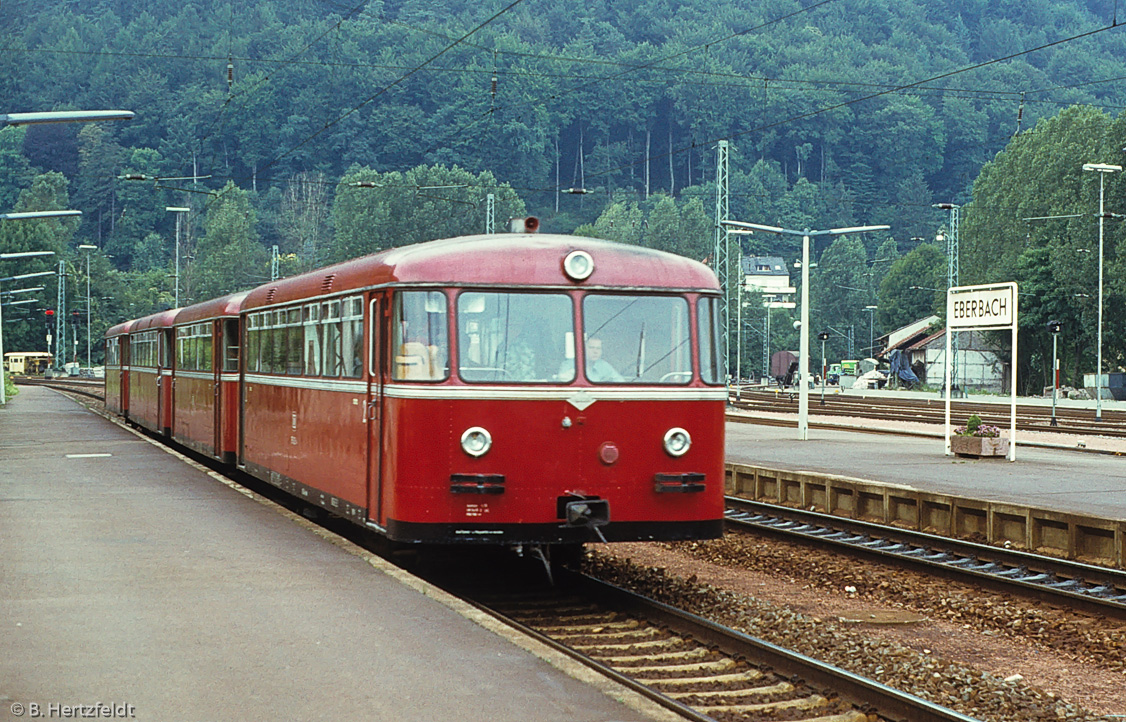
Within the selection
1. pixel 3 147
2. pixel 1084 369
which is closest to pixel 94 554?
pixel 1084 369

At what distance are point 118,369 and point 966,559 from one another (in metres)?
30.2

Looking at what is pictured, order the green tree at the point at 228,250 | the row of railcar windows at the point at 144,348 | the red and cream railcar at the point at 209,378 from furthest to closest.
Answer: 1. the green tree at the point at 228,250
2. the row of railcar windows at the point at 144,348
3. the red and cream railcar at the point at 209,378

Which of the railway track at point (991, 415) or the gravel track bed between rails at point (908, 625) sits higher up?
the railway track at point (991, 415)

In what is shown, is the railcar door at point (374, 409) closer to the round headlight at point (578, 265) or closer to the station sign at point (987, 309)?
the round headlight at point (578, 265)

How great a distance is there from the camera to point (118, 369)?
132ft

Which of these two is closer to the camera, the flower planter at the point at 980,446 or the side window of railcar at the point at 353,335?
the side window of railcar at the point at 353,335

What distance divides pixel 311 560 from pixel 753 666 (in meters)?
4.39

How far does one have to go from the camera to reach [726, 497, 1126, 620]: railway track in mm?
12414

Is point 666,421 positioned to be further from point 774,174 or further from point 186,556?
point 774,174

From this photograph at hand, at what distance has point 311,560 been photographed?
12250 millimetres

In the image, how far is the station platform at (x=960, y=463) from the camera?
19281 mm

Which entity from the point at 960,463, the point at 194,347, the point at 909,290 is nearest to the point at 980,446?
the point at 960,463

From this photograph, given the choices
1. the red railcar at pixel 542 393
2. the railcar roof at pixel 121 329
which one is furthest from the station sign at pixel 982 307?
the railcar roof at pixel 121 329

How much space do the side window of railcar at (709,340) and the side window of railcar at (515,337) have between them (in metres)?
1.10
